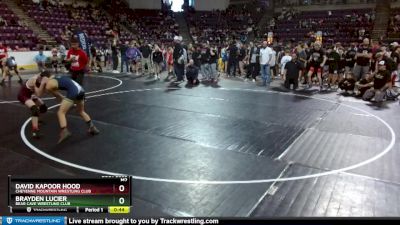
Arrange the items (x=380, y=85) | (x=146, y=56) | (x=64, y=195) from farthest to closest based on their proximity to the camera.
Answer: (x=146, y=56) < (x=380, y=85) < (x=64, y=195)

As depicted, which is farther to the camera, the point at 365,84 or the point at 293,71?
the point at 293,71

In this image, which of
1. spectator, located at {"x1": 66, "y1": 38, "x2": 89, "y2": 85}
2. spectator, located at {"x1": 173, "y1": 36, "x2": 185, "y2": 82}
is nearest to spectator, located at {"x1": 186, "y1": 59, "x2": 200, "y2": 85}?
spectator, located at {"x1": 173, "y1": 36, "x2": 185, "y2": 82}

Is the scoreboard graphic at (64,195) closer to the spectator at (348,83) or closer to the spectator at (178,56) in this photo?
the spectator at (348,83)

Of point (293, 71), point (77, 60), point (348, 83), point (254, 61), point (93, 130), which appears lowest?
point (93, 130)

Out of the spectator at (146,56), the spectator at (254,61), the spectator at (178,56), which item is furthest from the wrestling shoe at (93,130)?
the spectator at (146,56)

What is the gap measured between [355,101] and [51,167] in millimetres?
8587

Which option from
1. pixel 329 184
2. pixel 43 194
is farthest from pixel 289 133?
pixel 43 194

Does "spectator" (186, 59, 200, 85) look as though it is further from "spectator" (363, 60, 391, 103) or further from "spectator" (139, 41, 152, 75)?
"spectator" (363, 60, 391, 103)


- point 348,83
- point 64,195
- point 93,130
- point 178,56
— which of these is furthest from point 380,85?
point 64,195

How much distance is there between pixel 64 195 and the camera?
10.3 ft

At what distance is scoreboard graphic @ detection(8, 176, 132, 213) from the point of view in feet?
10.3

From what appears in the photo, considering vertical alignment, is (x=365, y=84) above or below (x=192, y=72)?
below

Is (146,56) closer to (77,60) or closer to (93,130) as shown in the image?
(77,60)

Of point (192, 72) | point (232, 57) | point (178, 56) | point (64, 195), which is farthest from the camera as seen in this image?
point (232, 57)
